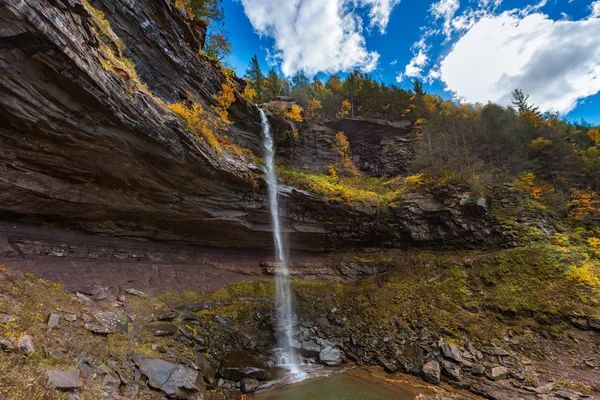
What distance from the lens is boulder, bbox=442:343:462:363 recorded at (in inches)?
426

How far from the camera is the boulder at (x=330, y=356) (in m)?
12.0

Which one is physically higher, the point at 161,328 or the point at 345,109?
the point at 345,109

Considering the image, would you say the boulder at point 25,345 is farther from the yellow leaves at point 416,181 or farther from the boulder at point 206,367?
the yellow leaves at point 416,181

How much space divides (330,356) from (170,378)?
24.9 ft

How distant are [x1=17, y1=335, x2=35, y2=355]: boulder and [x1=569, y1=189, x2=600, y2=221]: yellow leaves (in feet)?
87.8

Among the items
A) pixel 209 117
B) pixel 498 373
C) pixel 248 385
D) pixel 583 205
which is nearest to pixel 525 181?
pixel 583 205

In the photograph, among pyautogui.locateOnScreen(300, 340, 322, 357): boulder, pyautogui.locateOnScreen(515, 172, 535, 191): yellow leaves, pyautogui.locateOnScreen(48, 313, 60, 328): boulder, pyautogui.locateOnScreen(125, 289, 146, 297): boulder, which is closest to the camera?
pyautogui.locateOnScreen(48, 313, 60, 328): boulder

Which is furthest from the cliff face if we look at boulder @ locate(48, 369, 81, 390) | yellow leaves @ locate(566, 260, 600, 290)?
boulder @ locate(48, 369, 81, 390)

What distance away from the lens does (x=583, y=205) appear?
1733 cm

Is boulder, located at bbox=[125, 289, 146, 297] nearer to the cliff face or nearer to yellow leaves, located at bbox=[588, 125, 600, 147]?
the cliff face

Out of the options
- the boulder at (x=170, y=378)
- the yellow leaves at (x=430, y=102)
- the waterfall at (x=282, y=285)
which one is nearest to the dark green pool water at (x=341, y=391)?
the waterfall at (x=282, y=285)

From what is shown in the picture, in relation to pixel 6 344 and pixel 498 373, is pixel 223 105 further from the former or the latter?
pixel 498 373

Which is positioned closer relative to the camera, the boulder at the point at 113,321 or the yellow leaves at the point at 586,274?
the boulder at the point at 113,321

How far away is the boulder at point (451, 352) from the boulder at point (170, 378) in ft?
33.2
